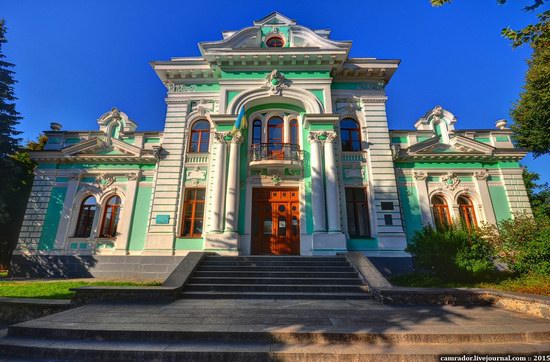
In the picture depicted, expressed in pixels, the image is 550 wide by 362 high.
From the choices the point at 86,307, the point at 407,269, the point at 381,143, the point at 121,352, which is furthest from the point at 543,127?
the point at 86,307

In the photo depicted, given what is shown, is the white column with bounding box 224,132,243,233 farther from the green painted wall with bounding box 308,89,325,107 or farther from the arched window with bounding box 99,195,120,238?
the arched window with bounding box 99,195,120,238

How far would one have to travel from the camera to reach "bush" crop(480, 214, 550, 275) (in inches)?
323

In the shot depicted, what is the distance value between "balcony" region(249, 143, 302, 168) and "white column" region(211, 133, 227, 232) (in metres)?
1.53

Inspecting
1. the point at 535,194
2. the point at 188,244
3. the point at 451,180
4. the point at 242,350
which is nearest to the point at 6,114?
the point at 188,244

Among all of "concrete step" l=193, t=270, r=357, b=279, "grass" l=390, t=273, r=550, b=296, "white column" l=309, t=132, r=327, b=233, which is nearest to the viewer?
"grass" l=390, t=273, r=550, b=296

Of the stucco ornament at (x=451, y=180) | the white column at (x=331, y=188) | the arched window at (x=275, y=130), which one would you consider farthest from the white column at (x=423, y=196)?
the arched window at (x=275, y=130)

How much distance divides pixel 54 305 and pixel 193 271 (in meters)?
3.69

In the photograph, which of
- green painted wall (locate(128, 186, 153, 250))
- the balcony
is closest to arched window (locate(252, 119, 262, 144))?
the balcony

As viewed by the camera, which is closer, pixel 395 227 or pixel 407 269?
pixel 407 269

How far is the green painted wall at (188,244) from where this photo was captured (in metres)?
12.4

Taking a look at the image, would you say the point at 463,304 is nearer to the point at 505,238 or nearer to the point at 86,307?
the point at 505,238

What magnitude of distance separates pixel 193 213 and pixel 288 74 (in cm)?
937

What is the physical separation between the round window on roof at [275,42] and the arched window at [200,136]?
6153 mm

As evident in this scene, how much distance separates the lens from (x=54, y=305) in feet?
21.6
